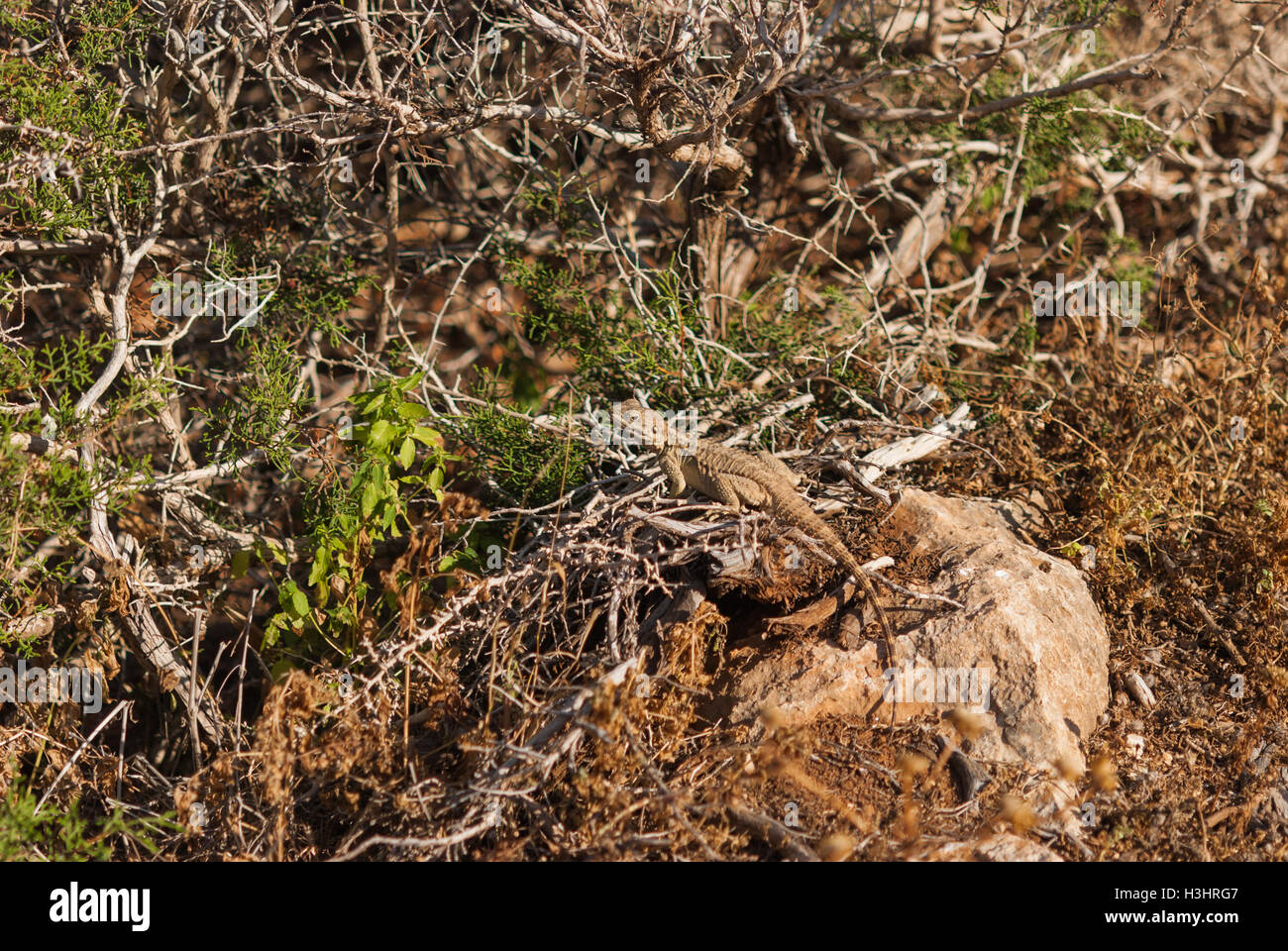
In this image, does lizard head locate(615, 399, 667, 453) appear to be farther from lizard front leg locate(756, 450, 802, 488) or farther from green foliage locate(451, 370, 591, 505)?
lizard front leg locate(756, 450, 802, 488)

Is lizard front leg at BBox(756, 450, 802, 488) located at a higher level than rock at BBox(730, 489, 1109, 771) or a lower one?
higher

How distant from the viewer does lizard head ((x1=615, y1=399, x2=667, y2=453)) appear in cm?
474

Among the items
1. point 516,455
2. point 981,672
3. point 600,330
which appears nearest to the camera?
point 981,672

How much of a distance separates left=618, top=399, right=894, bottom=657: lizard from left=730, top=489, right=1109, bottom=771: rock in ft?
0.52

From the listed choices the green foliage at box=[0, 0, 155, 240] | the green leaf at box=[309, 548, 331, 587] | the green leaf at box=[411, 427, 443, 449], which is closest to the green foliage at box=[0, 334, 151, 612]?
the green foliage at box=[0, 0, 155, 240]

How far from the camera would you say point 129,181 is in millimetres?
5129

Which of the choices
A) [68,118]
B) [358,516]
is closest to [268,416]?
[358,516]

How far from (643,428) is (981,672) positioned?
1.86 meters

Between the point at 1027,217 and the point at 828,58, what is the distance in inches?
79.1

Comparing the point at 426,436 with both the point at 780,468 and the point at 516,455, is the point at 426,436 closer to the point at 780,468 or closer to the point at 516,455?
the point at 516,455

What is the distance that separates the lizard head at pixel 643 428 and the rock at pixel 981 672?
1.16 m

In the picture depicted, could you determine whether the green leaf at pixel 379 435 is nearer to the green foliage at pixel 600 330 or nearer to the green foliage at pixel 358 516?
the green foliage at pixel 358 516

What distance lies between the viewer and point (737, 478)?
445 centimetres

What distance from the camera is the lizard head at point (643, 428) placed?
4.74m
